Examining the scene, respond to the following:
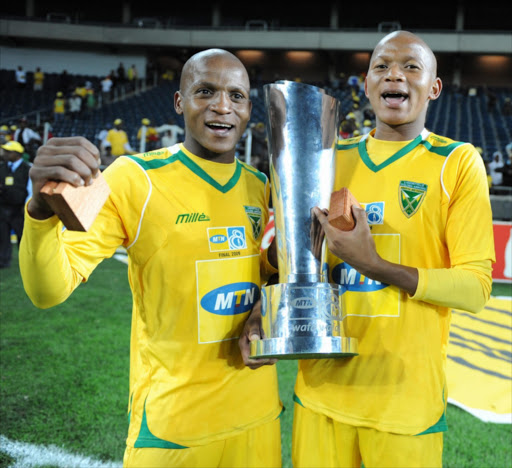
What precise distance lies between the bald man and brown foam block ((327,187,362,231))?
0.27 meters

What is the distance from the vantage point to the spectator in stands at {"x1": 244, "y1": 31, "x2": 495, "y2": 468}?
1.79m

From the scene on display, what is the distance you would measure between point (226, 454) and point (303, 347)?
550mm

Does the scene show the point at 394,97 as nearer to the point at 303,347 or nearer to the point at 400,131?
the point at 400,131

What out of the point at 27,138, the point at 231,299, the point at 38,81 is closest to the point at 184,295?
the point at 231,299

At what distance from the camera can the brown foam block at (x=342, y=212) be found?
153cm

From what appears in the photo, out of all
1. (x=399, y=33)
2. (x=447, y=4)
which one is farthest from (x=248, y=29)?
(x=399, y=33)

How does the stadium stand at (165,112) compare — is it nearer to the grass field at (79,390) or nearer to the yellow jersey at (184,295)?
the grass field at (79,390)

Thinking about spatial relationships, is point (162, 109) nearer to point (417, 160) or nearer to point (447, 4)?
point (447, 4)

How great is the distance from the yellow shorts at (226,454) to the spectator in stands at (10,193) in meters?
6.76

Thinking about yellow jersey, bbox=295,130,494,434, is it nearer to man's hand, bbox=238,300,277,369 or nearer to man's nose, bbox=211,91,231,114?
man's hand, bbox=238,300,277,369

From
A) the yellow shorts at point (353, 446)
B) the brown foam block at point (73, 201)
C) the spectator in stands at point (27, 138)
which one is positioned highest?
the brown foam block at point (73, 201)

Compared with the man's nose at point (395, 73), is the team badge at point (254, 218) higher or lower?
lower

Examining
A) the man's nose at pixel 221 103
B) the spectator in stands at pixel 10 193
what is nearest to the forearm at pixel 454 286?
the man's nose at pixel 221 103

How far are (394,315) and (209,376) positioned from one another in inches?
24.9
